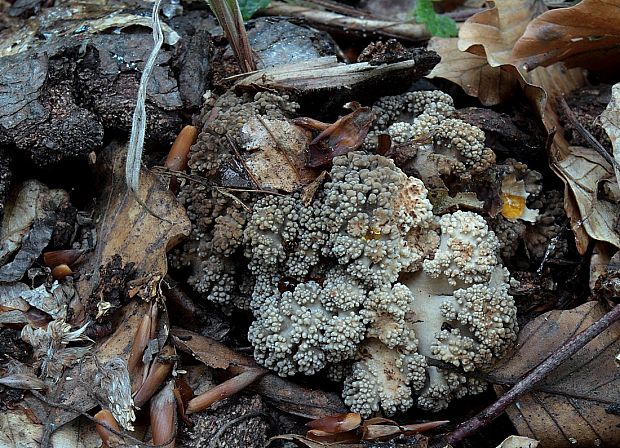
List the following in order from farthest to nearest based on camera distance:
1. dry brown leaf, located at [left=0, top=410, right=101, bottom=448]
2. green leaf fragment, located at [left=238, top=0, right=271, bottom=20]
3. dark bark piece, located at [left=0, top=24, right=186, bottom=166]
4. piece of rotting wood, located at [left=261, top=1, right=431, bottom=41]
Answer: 1. piece of rotting wood, located at [left=261, top=1, right=431, bottom=41]
2. green leaf fragment, located at [left=238, top=0, right=271, bottom=20]
3. dark bark piece, located at [left=0, top=24, right=186, bottom=166]
4. dry brown leaf, located at [left=0, top=410, right=101, bottom=448]

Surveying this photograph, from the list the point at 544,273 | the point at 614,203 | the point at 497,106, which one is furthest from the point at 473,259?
the point at 497,106

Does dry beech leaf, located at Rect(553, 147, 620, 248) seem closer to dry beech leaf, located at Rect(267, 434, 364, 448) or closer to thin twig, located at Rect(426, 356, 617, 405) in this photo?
thin twig, located at Rect(426, 356, 617, 405)

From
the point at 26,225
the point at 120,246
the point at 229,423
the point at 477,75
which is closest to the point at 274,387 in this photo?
the point at 229,423

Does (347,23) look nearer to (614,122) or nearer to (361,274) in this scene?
(614,122)

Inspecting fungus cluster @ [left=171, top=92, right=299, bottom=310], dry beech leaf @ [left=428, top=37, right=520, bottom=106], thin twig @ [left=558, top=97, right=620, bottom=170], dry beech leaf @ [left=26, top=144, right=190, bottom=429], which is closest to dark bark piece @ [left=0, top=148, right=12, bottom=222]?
dry beech leaf @ [left=26, top=144, right=190, bottom=429]

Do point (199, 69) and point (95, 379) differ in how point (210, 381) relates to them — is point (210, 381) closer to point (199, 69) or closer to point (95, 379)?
point (95, 379)

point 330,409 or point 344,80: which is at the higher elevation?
point 344,80
